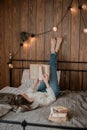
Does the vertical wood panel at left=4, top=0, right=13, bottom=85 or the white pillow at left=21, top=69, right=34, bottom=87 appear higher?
the vertical wood panel at left=4, top=0, right=13, bottom=85

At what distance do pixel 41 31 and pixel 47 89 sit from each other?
1.39m

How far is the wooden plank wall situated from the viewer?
11.8 feet

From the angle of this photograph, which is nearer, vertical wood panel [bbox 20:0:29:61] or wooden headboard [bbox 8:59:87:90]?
wooden headboard [bbox 8:59:87:90]

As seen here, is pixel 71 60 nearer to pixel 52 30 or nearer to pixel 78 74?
pixel 78 74

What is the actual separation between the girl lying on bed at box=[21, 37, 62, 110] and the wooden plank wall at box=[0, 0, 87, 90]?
14cm

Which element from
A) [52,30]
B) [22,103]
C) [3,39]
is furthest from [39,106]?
[3,39]

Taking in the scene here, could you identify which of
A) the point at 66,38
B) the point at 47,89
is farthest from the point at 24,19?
the point at 47,89

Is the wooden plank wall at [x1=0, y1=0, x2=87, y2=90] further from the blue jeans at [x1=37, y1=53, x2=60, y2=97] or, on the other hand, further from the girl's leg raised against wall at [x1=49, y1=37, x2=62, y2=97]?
the blue jeans at [x1=37, y1=53, x2=60, y2=97]

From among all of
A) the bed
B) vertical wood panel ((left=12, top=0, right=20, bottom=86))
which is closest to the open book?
the bed

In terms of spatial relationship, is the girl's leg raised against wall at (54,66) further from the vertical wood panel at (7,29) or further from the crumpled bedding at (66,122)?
the vertical wood panel at (7,29)

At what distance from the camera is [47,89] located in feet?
8.73

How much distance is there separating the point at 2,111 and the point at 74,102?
36.8 inches

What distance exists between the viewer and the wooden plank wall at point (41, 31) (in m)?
3.59

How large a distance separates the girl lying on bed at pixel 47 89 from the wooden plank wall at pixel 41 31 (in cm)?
14
